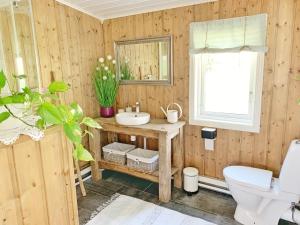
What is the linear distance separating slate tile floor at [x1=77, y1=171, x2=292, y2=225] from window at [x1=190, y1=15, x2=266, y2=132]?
80cm

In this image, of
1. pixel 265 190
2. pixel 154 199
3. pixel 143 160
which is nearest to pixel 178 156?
pixel 143 160

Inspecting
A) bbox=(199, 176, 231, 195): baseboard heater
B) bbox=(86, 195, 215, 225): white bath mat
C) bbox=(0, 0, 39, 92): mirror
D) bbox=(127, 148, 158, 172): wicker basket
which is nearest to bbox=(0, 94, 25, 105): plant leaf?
bbox=(0, 0, 39, 92): mirror

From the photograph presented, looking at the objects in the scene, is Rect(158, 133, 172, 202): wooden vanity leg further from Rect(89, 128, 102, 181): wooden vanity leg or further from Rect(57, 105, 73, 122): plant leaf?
Rect(57, 105, 73, 122): plant leaf

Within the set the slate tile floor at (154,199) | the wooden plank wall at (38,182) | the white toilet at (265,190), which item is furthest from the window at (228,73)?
the wooden plank wall at (38,182)

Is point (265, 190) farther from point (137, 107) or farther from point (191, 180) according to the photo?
point (137, 107)

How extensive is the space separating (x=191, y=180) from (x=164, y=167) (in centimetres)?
38

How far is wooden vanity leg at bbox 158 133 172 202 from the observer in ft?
7.72

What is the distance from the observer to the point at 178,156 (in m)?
2.69

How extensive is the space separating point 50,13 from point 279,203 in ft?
9.44

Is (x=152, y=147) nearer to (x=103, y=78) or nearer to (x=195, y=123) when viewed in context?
(x=195, y=123)

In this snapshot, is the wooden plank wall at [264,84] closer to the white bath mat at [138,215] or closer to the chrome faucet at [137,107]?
the chrome faucet at [137,107]

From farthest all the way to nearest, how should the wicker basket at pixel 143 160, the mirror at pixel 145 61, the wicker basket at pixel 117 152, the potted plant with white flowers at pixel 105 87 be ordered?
1. the potted plant with white flowers at pixel 105 87
2. the wicker basket at pixel 117 152
3. the mirror at pixel 145 61
4. the wicker basket at pixel 143 160

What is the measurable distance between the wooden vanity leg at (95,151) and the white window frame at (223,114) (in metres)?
1.18

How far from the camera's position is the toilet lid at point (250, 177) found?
1.95 m
